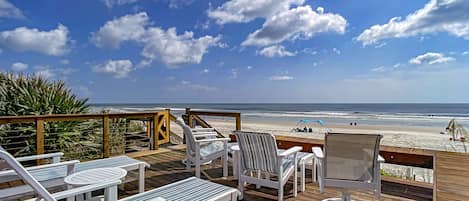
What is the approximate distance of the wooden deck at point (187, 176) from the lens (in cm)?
316

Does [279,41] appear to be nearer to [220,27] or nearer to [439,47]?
[220,27]

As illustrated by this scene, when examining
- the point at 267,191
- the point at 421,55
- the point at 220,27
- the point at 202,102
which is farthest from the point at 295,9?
the point at 202,102

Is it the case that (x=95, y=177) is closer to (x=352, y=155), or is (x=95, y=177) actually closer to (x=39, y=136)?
(x=352, y=155)

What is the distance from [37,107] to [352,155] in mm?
5454

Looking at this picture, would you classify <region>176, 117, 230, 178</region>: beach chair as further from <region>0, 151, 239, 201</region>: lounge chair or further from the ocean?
the ocean

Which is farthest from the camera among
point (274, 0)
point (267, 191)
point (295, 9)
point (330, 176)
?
point (295, 9)

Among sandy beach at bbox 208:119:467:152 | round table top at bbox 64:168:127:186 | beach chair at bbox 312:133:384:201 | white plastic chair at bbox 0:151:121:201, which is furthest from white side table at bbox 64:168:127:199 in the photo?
sandy beach at bbox 208:119:467:152

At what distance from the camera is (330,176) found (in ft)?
8.58

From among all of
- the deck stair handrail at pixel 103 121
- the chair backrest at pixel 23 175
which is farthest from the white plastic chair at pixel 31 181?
the deck stair handrail at pixel 103 121

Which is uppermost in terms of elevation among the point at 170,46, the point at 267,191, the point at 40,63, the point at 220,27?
the point at 220,27

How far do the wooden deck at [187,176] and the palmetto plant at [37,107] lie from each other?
1240mm

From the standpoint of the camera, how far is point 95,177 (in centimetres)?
224

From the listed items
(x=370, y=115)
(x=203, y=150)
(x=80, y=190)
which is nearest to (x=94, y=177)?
(x=80, y=190)

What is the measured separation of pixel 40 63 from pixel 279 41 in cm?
1274
